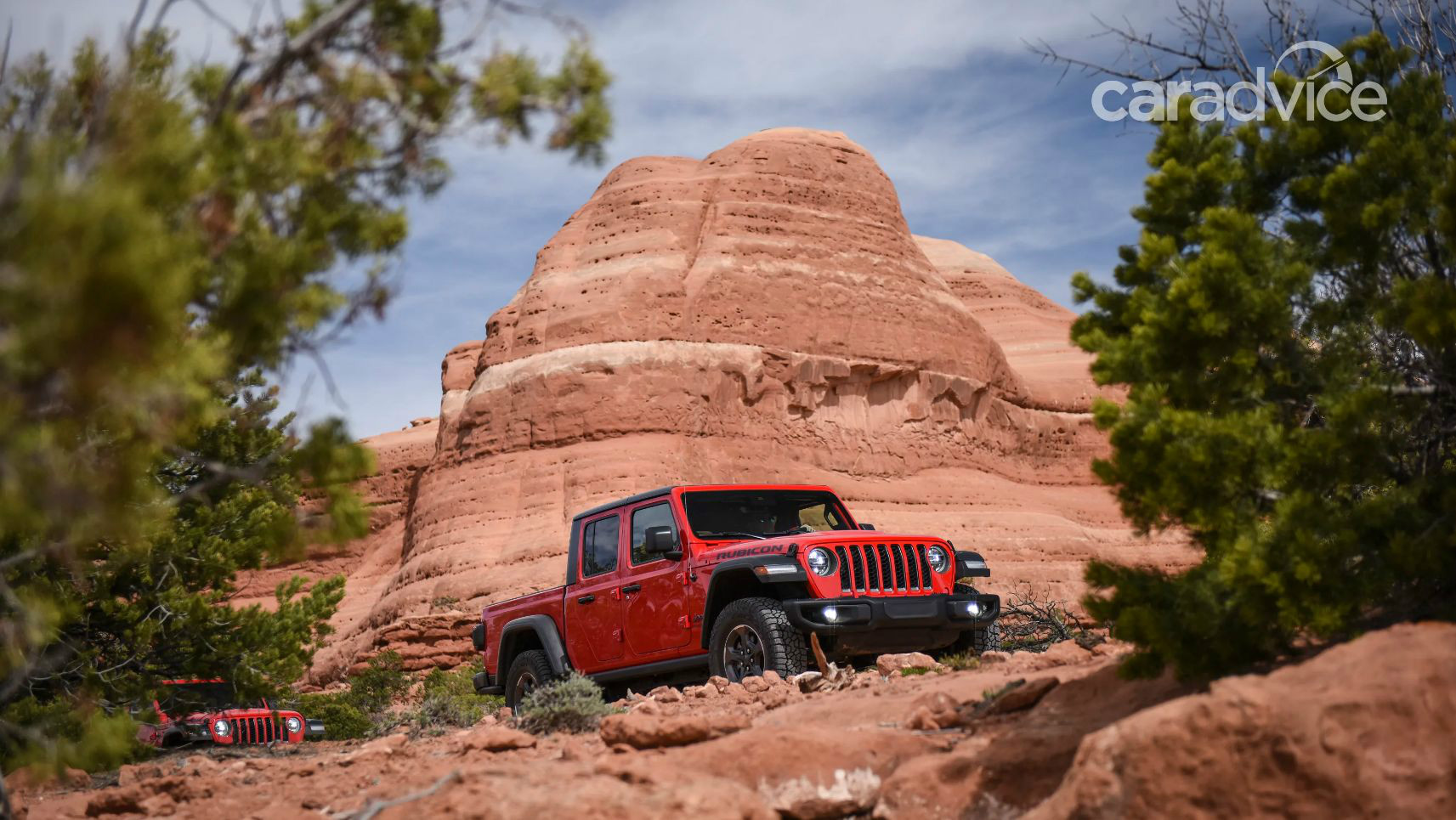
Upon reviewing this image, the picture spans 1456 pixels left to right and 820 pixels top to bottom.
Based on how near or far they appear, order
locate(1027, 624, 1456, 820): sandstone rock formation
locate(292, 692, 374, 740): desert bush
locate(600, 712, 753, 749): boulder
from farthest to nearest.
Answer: locate(292, 692, 374, 740): desert bush → locate(600, 712, 753, 749): boulder → locate(1027, 624, 1456, 820): sandstone rock formation

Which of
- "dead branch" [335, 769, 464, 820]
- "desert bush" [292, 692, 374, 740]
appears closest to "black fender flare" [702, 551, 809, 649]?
Answer: "dead branch" [335, 769, 464, 820]

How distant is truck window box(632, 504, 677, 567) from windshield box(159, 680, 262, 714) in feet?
15.0

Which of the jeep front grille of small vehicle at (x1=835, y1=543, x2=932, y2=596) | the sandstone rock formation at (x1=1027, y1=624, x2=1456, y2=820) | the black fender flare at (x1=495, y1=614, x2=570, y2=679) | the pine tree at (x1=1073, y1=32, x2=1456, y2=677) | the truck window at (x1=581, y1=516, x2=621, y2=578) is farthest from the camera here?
the black fender flare at (x1=495, y1=614, x2=570, y2=679)

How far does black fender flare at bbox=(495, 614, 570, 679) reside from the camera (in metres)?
11.6

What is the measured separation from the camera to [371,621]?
37.1 metres

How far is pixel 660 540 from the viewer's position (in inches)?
398

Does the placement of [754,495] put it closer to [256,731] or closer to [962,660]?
[962,660]

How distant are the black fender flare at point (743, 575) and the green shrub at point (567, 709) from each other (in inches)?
44.0

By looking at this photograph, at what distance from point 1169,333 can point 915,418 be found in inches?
1382

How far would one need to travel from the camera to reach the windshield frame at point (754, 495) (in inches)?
426

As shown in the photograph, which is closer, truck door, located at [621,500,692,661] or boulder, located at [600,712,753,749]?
boulder, located at [600,712,753,749]

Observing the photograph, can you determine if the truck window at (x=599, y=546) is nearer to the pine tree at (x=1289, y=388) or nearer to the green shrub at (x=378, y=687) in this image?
the pine tree at (x=1289, y=388)

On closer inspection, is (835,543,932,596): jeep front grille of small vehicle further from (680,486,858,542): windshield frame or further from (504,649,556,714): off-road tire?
(504,649,556,714): off-road tire

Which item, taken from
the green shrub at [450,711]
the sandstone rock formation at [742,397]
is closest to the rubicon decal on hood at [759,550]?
the green shrub at [450,711]
